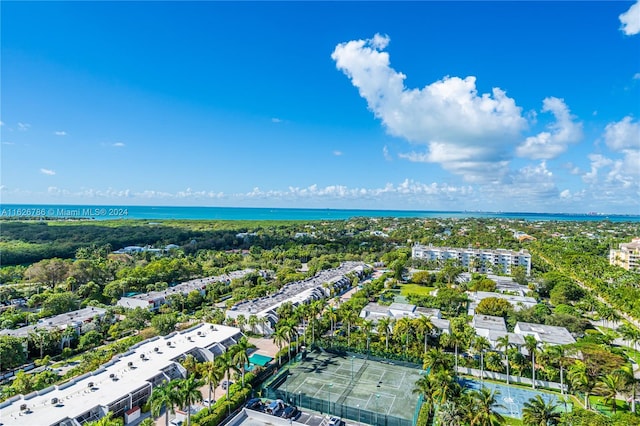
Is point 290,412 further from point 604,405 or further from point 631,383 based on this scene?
point 631,383

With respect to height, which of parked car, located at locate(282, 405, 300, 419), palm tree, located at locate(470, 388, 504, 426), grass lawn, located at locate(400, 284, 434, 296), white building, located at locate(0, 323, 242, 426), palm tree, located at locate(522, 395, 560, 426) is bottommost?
grass lawn, located at locate(400, 284, 434, 296)

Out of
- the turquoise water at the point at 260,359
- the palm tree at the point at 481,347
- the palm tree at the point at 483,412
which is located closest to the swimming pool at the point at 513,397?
the palm tree at the point at 481,347

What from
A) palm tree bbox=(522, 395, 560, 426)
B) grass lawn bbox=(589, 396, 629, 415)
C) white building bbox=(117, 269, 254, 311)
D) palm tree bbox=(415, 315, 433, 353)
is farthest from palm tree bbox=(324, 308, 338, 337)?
white building bbox=(117, 269, 254, 311)

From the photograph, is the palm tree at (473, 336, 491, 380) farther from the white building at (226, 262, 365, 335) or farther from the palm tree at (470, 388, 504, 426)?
the white building at (226, 262, 365, 335)

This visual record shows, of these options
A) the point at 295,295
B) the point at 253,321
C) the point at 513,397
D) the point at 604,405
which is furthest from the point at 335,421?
the point at 295,295

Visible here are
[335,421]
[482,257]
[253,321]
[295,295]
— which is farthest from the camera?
[482,257]

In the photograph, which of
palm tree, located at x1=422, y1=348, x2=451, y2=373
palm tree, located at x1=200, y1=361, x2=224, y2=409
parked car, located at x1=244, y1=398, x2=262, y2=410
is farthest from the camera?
palm tree, located at x1=422, y1=348, x2=451, y2=373

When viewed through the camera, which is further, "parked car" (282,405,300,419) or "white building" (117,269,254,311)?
"white building" (117,269,254,311)
